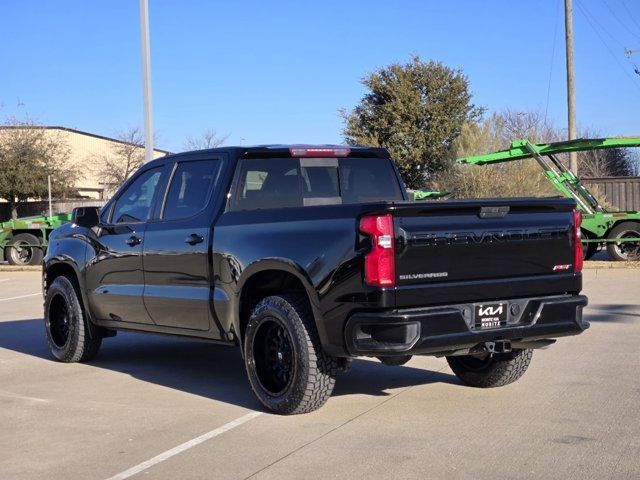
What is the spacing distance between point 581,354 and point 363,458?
4.12 m

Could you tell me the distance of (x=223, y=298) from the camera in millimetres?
6785

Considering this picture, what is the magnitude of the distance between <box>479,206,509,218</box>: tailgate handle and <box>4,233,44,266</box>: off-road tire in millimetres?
21080

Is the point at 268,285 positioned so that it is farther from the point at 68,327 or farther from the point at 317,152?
the point at 68,327

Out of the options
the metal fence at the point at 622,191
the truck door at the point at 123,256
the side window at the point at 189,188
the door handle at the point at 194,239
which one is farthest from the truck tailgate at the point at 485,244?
the metal fence at the point at 622,191

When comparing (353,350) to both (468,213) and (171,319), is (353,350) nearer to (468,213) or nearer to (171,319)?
(468,213)

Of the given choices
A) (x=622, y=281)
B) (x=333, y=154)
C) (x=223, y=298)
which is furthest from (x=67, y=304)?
(x=622, y=281)

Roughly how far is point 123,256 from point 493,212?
3.60 metres

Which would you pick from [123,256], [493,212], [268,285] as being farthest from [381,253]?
[123,256]

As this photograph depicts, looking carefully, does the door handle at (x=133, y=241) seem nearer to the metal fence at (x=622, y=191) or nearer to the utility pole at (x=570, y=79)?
the utility pole at (x=570, y=79)

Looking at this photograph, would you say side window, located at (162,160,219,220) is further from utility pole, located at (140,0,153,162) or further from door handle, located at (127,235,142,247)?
utility pole, located at (140,0,153,162)

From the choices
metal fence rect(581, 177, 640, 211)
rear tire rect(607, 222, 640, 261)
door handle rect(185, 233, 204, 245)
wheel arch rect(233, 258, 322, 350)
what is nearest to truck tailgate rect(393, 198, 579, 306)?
wheel arch rect(233, 258, 322, 350)

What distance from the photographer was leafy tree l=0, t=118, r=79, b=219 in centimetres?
4356

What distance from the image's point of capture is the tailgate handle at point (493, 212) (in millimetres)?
5934

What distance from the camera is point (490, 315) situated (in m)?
5.97
